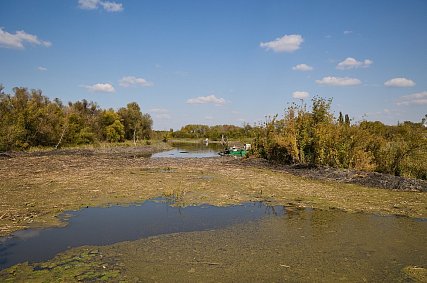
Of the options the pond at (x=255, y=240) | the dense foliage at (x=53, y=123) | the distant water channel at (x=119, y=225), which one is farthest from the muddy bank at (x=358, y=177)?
the dense foliage at (x=53, y=123)

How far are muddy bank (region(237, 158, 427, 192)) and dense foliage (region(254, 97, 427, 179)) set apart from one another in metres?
1.55

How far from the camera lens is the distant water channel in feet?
22.8

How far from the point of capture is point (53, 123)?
45.0 meters

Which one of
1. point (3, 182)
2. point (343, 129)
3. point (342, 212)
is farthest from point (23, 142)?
point (342, 212)

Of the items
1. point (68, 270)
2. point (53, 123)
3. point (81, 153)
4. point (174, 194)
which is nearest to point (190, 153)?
point (81, 153)

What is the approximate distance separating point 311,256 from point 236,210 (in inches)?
172

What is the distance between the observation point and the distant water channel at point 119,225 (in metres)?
6.96

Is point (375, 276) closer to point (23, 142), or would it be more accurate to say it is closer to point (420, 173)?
point (420, 173)

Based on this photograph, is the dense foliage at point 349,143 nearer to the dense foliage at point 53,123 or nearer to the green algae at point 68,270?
the green algae at point 68,270

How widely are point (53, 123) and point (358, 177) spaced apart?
4182cm

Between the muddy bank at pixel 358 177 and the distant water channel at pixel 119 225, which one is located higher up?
the muddy bank at pixel 358 177

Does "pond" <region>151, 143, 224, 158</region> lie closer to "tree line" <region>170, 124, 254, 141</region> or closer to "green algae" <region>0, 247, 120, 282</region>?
A: "green algae" <region>0, 247, 120, 282</region>

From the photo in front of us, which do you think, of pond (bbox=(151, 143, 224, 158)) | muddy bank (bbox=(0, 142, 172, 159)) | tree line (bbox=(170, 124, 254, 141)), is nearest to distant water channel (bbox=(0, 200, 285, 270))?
muddy bank (bbox=(0, 142, 172, 159))

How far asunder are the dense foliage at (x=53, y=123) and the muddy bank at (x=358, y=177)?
105 ft
